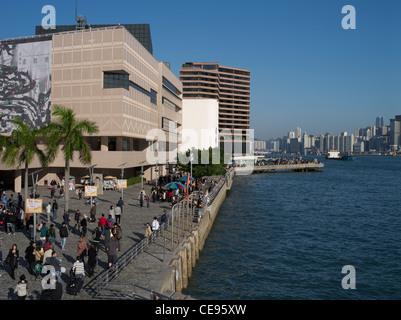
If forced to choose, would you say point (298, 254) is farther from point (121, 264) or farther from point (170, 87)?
point (170, 87)

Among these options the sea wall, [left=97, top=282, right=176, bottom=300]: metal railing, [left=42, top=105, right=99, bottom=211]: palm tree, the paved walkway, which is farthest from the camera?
[left=42, top=105, right=99, bottom=211]: palm tree

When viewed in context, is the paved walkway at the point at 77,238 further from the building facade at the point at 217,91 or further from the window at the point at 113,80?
the building facade at the point at 217,91

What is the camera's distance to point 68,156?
31.3 m

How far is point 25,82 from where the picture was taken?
5569cm

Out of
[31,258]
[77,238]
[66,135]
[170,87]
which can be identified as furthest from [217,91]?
[31,258]

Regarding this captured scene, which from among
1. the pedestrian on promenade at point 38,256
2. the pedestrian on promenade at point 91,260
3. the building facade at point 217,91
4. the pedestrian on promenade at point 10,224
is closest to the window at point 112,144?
the pedestrian on promenade at point 10,224

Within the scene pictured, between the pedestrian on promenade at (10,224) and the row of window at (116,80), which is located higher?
the row of window at (116,80)

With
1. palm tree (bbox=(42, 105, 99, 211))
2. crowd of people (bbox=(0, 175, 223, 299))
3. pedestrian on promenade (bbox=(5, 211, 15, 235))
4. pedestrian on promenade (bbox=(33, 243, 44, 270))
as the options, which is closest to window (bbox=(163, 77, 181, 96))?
palm tree (bbox=(42, 105, 99, 211))

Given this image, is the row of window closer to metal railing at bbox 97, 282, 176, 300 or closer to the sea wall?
the sea wall

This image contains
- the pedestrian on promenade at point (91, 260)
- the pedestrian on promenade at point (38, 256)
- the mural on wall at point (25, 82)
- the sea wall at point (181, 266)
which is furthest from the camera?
the mural on wall at point (25, 82)

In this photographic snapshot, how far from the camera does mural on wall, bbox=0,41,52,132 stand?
5491cm

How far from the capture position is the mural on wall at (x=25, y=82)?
5491 centimetres

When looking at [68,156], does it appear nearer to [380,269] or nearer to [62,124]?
[62,124]
